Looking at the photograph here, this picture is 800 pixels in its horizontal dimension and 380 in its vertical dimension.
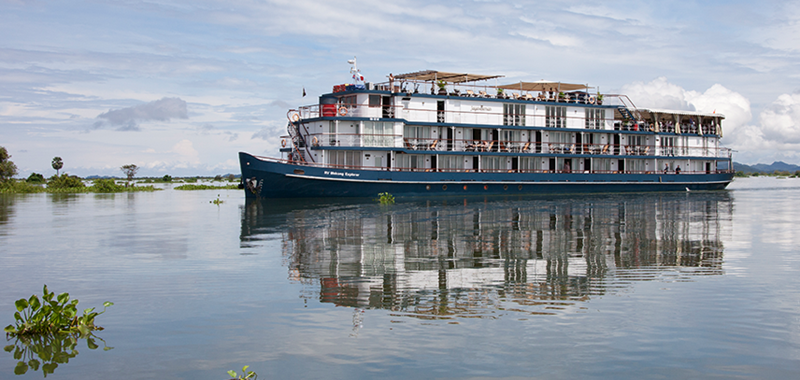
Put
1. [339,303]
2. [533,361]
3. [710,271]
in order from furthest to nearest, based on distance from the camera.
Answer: [710,271]
[339,303]
[533,361]

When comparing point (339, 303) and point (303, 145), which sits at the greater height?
point (303, 145)

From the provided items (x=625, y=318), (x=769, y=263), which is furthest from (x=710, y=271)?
(x=625, y=318)

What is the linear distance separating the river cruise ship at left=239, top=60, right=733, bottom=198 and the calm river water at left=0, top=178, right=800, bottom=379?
22.4m

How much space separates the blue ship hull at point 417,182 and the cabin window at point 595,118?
451 cm

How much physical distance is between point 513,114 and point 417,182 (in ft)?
36.6

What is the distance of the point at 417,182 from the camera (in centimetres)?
4528

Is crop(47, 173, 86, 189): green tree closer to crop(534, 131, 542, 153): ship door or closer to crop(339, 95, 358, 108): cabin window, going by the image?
crop(339, 95, 358, 108): cabin window

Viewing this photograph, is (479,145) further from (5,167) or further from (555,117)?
(5,167)

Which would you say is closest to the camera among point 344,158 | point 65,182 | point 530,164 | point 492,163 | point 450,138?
point 344,158

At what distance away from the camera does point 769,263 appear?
14.3 meters

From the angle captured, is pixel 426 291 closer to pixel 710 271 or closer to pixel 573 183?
pixel 710 271

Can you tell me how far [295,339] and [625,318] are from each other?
190 inches

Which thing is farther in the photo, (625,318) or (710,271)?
(710,271)

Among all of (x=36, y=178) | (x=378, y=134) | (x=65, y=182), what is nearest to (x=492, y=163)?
(x=378, y=134)
